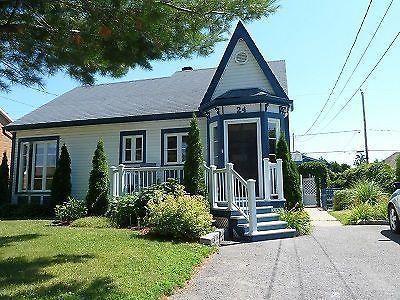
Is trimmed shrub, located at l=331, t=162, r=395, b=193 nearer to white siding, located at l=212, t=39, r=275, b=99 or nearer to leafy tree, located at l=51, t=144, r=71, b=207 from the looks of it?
white siding, located at l=212, t=39, r=275, b=99

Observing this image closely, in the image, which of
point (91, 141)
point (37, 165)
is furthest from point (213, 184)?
point (37, 165)

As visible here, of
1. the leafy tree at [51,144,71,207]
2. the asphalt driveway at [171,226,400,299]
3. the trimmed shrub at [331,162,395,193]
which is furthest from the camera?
the trimmed shrub at [331,162,395,193]

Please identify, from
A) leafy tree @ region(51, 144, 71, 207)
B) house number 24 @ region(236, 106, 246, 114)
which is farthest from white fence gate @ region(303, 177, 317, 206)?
leafy tree @ region(51, 144, 71, 207)

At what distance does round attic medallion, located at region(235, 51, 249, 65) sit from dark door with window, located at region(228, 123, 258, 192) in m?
2.44

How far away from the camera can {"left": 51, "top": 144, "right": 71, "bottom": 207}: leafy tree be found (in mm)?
14651

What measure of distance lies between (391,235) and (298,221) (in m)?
2.38

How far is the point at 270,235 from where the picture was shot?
9523mm

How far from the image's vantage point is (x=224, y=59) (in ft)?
44.5

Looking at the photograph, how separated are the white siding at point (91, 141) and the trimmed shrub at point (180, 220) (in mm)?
5992

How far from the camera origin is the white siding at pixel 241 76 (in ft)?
43.8

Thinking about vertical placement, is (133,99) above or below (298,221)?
above

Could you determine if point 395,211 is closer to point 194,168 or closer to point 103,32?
point 194,168

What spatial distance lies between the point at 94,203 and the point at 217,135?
203 inches

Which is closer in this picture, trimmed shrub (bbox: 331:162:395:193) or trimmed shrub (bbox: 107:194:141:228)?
trimmed shrub (bbox: 107:194:141:228)
